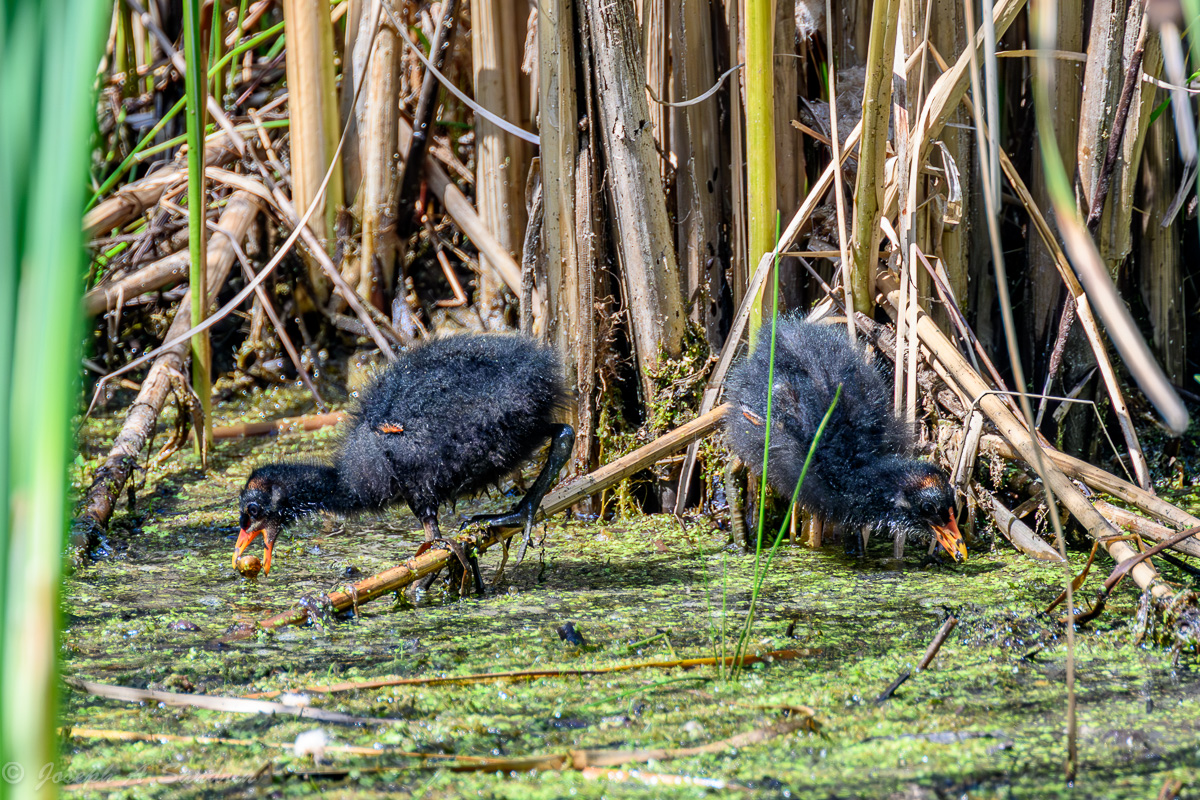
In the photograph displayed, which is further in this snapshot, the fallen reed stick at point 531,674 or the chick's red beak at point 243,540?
the chick's red beak at point 243,540

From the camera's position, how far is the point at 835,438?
3.08 meters

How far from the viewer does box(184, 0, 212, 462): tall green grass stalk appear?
2908 mm

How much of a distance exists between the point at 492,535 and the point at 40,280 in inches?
84.3

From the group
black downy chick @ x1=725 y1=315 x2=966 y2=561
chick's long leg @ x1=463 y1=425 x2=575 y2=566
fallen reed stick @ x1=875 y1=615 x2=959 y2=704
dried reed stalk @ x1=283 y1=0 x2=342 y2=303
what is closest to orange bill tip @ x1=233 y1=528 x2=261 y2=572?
chick's long leg @ x1=463 y1=425 x2=575 y2=566

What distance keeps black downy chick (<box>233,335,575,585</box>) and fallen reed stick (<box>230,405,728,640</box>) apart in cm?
6

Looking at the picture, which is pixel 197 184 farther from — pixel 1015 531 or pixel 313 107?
pixel 1015 531

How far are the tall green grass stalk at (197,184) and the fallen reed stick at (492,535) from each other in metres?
1.32

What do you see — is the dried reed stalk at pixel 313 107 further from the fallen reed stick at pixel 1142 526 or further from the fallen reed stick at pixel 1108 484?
the fallen reed stick at pixel 1142 526

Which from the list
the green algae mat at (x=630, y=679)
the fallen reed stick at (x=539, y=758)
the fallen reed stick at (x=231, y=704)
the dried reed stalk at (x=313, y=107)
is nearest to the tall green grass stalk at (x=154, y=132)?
the dried reed stalk at (x=313, y=107)

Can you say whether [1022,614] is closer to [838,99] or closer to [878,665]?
[878,665]

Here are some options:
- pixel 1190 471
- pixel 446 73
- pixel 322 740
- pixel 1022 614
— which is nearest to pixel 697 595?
pixel 1022 614

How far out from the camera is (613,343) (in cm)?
350

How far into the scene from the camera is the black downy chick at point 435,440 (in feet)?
9.37

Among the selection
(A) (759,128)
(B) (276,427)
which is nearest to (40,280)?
(A) (759,128)
